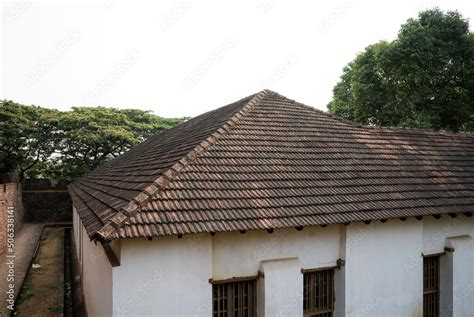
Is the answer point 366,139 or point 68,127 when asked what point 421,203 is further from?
point 68,127

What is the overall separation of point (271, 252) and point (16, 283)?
32.8 feet

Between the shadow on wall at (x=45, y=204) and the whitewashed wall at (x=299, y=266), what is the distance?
2445cm

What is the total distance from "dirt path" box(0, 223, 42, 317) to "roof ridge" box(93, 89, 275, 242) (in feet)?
21.3

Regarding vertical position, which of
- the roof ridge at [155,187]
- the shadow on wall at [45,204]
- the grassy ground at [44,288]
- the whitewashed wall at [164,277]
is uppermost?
the roof ridge at [155,187]

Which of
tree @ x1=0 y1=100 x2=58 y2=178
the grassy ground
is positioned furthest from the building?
tree @ x1=0 y1=100 x2=58 y2=178

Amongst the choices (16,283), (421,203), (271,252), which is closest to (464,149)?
(421,203)

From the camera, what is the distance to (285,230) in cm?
681

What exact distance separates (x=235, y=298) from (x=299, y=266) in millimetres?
1346

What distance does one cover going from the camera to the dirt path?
36.1ft

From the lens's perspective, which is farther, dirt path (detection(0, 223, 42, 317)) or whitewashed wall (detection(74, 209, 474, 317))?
A: dirt path (detection(0, 223, 42, 317))

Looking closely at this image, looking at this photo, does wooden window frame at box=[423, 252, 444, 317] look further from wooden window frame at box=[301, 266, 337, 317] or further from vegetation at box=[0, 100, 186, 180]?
vegetation at box=[0, 100, 186, 180]

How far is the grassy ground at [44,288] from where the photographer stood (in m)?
10.2

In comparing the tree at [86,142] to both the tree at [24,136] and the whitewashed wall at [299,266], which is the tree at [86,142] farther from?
the whitewashed wall at [299,266]

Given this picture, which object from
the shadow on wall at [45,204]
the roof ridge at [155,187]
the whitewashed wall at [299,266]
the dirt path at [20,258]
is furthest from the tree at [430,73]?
the shadow on wall at [45,204]
